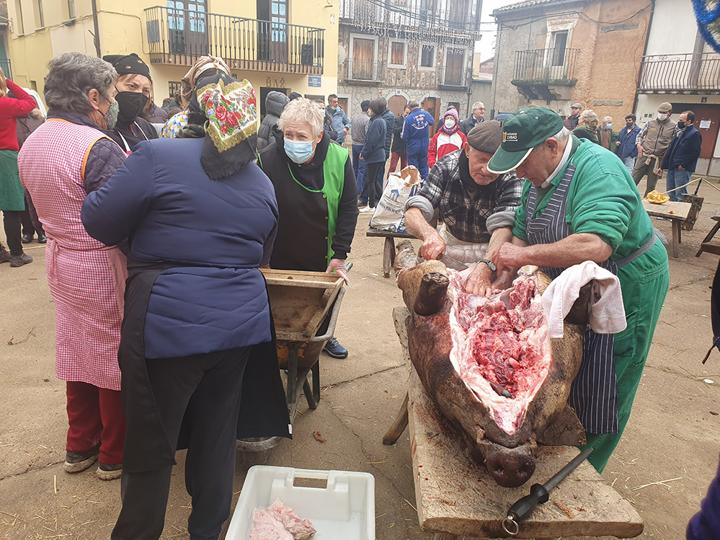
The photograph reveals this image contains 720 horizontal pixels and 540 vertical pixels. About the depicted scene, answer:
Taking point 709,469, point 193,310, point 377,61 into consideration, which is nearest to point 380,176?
point 709,469

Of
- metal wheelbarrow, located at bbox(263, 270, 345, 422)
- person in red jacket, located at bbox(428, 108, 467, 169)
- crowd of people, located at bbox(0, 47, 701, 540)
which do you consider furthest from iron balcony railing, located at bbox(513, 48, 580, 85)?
metal wheelbarrow, located at bbox(263, 270, 345, 422)

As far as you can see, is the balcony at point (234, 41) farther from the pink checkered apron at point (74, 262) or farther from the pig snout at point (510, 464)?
the pig snout at point (510, 464)

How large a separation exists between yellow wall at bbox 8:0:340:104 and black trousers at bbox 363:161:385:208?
481 inches

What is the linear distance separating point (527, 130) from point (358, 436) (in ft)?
6.90

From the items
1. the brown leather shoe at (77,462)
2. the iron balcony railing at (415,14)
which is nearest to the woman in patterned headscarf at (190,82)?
the brown leather shoe at (77,462)

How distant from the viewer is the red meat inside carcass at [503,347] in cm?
174

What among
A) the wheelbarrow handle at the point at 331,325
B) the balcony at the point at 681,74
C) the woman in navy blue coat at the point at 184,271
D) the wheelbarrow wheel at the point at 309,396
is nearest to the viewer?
the woman in navy blue coat at the point at 184,271

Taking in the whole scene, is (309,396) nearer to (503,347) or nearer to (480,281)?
(480,281)

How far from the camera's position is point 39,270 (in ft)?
19.6

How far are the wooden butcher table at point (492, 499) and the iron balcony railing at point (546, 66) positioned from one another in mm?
25457

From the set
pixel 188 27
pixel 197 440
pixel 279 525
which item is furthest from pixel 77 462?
pixel 188 27

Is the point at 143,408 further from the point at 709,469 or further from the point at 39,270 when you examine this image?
the point at 39,270

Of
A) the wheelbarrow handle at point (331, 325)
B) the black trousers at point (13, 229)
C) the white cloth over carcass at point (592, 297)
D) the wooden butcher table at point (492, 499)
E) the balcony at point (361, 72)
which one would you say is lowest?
the black trousers at point (13, 229)

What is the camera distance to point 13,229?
19.7 feet
